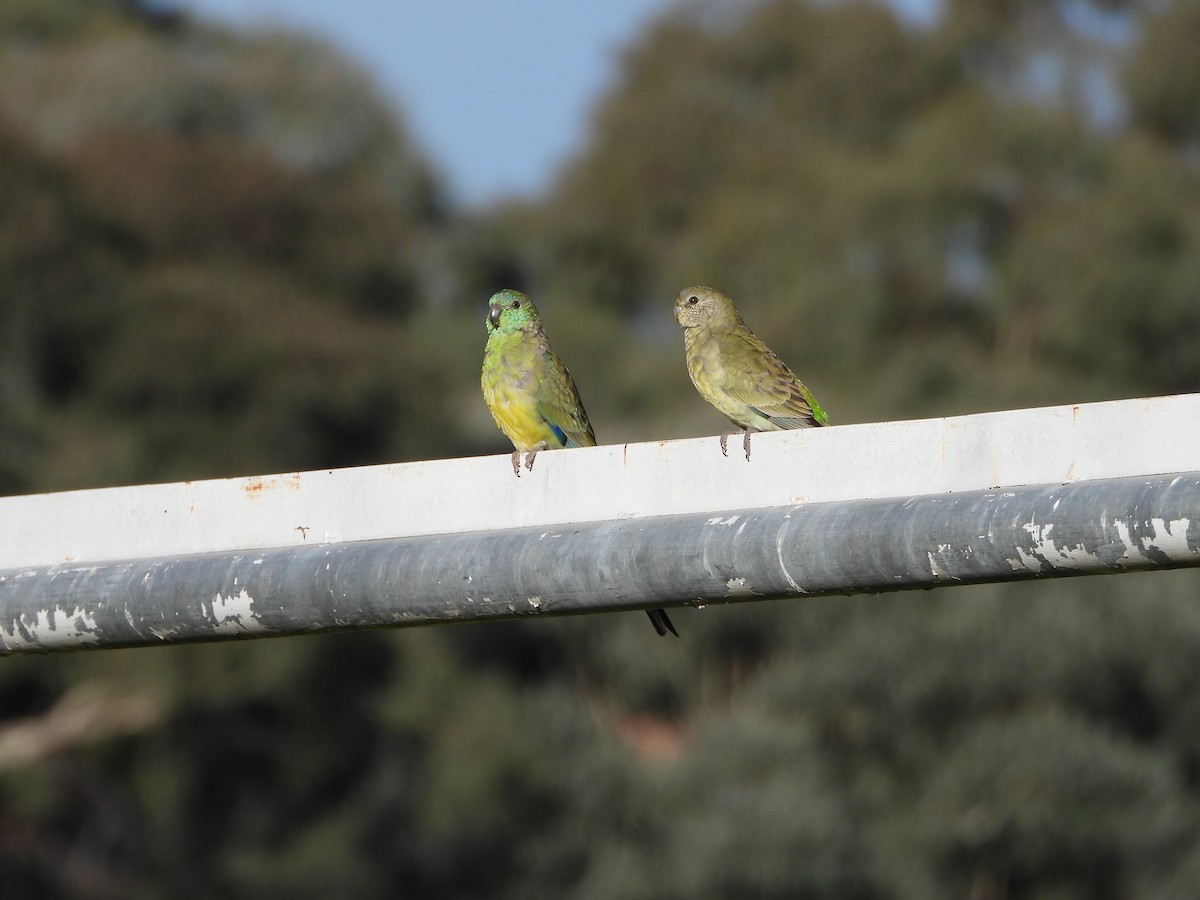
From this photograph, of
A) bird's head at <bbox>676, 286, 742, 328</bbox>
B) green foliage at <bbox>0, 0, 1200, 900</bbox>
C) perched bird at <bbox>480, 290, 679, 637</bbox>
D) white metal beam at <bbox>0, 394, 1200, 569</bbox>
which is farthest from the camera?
green foliage at <bbox>0, 0, 1200, 900</bbox>

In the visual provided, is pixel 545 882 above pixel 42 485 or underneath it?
underneath

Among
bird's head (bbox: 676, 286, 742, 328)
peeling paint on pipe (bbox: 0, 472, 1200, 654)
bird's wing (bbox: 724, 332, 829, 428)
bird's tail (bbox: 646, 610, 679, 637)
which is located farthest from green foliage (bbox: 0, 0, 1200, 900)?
peeling paint on pipe (bbox: 0, 472, 1200, 654)

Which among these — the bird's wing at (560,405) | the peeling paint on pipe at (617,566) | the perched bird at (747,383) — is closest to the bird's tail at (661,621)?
the peeling paint on pipe at (617,566)

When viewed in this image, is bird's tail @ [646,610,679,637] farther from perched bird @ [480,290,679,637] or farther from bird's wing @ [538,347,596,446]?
bird's wing @ [538,347,596,446]

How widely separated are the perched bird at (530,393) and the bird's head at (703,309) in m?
0.82

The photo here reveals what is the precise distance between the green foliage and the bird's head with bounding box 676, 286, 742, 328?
516 inches

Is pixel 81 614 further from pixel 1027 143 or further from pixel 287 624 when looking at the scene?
pixel 1027 143

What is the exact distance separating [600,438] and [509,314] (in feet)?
57.4

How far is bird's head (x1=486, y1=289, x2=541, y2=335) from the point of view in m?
8.91

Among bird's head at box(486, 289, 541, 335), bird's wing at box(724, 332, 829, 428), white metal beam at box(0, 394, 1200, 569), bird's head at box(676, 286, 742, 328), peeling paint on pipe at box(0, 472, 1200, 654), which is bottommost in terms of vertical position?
peeling paint on pipe at box(0, 472, 1200, 654)

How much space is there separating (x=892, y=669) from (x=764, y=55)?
78.8ft

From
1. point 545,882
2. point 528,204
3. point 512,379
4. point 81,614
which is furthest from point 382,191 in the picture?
point 81,614

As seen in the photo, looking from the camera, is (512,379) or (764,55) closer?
(512,379)

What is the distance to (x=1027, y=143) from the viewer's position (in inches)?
1342
